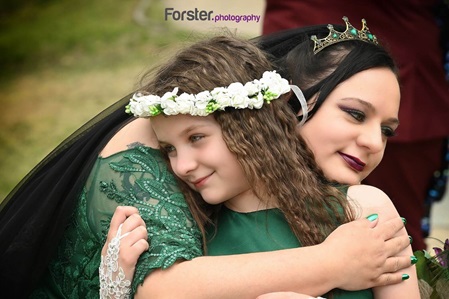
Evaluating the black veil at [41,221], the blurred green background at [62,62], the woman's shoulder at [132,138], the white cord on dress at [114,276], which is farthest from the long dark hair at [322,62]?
the blurred green background at [62,62]

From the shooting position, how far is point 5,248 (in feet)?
10.7

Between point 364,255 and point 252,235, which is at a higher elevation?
point 252,235

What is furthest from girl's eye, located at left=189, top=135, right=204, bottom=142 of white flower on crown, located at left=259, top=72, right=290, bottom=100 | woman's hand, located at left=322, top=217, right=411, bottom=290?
woman's hand, located at left=322, top=217, right=411, bottom=290

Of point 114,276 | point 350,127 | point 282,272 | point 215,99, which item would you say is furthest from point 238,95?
point 114,276

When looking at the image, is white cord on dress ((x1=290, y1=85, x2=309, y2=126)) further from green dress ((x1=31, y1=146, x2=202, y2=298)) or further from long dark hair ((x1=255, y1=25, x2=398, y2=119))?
green dress ((x1=31, y1=146, x2=202, y2=298))

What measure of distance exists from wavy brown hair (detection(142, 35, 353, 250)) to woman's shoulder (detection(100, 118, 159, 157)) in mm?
187

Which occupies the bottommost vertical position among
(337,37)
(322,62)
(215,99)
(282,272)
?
(282,272)

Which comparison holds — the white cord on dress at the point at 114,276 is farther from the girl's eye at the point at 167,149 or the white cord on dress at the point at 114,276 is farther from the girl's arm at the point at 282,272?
the girl's eye at the point at 167,149

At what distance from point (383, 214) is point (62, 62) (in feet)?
25.2

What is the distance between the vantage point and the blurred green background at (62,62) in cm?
882

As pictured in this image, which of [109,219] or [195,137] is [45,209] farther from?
[195,137]

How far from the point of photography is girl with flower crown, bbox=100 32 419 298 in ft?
9.74

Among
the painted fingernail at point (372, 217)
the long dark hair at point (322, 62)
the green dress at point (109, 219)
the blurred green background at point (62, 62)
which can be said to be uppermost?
the blurred green background at point (62, 62)

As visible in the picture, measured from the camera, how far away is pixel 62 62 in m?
10.3
